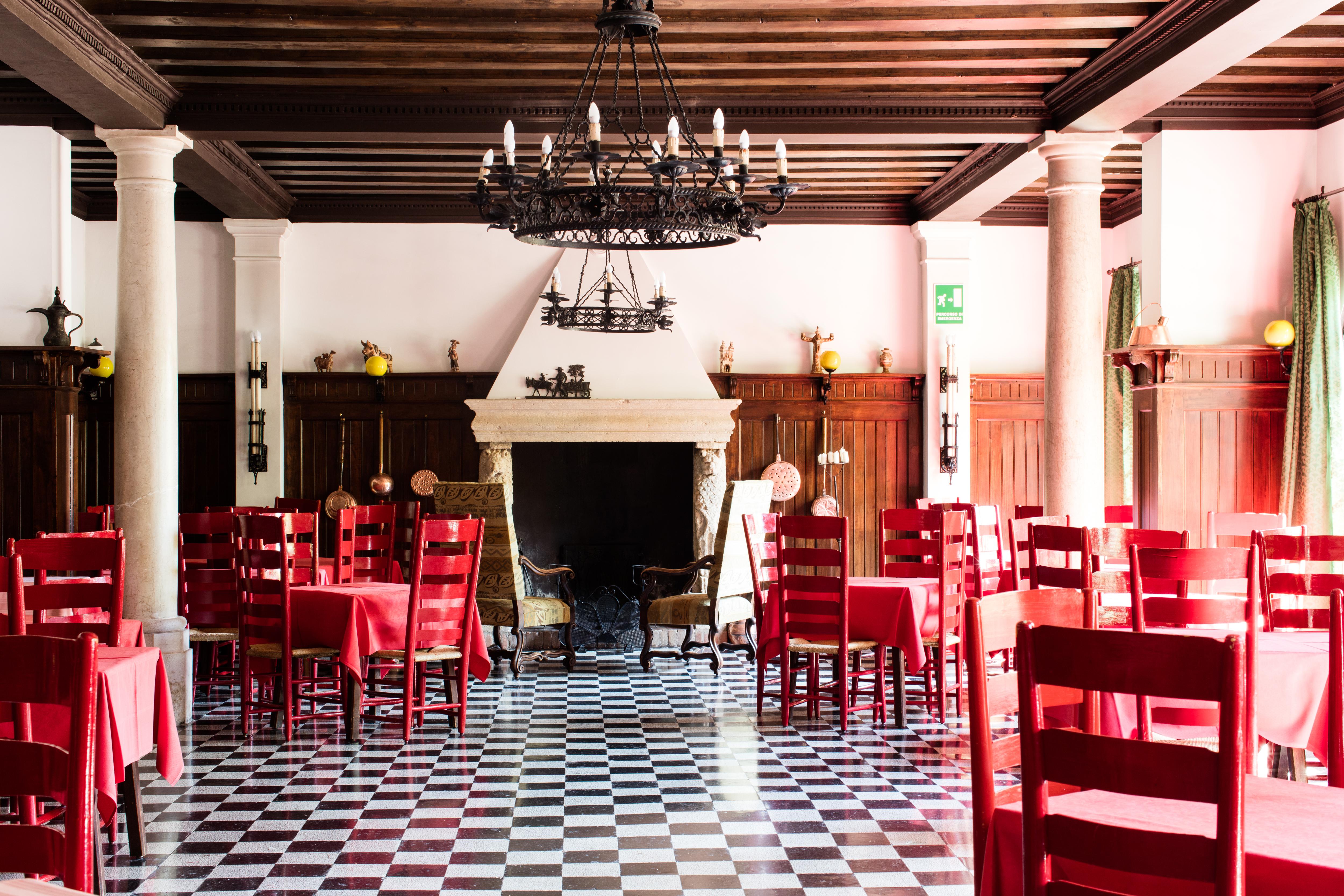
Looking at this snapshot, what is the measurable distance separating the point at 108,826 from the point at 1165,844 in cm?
377

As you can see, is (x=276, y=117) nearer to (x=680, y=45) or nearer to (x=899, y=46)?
(x=680, y=45)

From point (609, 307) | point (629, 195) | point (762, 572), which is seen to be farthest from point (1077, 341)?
point (629, 195)

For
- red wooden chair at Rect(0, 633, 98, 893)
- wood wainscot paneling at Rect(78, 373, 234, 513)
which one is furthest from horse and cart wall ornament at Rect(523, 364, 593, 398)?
red wooden chair at Rect(0, 633, 98, 893)

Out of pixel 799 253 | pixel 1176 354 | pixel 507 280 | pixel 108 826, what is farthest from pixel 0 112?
pixel 1176 354

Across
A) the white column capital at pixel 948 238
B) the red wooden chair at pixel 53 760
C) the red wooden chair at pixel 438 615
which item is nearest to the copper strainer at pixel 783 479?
the white column capital at pixel 948 238

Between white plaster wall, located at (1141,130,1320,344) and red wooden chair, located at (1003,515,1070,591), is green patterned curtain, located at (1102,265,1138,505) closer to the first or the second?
white plaster wall, located at (1141,130,1320,344)

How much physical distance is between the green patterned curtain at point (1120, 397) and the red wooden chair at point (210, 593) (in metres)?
7.05

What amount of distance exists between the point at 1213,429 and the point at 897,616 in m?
3.21

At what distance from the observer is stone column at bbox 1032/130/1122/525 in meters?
7.25

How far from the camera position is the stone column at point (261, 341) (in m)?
10.0

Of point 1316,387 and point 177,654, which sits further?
point 1316,387

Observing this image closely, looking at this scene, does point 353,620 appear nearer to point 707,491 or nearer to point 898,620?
point 898,620

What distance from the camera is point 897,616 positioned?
19.5 feet

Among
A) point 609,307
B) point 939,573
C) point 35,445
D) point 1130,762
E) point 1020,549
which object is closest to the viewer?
point 1130,762
